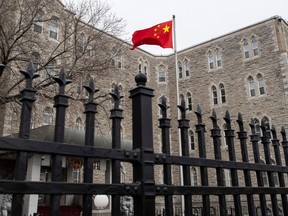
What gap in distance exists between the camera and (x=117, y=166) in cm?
229

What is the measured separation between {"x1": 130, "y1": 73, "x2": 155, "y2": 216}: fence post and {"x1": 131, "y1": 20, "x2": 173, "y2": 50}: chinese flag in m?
12.0

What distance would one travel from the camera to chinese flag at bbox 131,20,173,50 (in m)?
14.6

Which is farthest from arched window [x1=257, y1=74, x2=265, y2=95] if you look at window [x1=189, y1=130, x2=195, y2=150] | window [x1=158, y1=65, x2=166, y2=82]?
window [x1=158, y1=65, x2=166, y2=82]

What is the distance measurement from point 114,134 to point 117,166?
0.81 feet

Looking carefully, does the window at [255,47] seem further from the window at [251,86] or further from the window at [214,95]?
the window at [214,95]

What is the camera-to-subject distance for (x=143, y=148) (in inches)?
95.5

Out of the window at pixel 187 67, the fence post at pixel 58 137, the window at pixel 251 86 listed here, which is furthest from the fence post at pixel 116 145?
the window at pixel 187 67

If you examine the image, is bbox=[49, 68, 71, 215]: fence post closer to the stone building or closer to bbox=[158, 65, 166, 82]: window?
the stone building

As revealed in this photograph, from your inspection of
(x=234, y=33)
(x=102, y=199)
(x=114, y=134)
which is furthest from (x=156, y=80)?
(x=114, y=134)

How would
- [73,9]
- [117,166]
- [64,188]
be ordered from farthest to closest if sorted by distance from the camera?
[73,9], [117,166], [64,188]

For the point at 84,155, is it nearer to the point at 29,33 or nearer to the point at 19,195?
the point at 19,195

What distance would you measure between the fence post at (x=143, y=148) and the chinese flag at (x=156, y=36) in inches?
474

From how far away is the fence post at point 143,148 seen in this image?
231 centimetres

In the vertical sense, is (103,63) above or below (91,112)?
above
